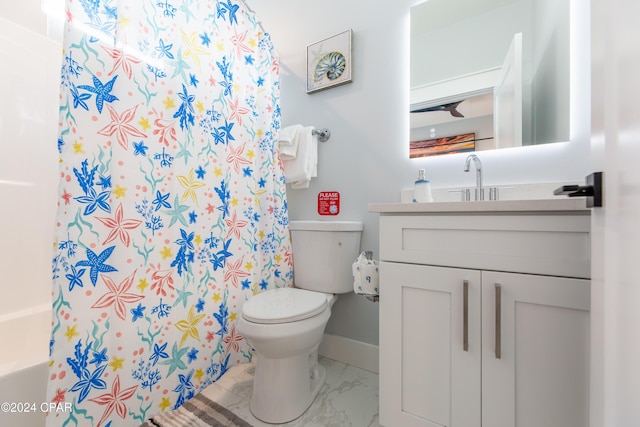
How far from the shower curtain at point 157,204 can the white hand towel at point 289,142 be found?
8cm

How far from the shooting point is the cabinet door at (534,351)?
2.20 ft

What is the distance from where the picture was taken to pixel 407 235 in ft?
3.01

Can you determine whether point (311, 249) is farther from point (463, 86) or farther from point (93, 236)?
point (463, 86)

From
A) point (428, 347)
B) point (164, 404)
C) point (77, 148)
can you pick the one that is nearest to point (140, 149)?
point (77, 148)

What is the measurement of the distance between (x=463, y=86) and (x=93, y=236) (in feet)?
5.50

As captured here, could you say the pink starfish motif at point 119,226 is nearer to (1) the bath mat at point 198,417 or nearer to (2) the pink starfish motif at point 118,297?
(2) the pink starfish motif at point 118,297

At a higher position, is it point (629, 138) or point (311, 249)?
point (629, 138)

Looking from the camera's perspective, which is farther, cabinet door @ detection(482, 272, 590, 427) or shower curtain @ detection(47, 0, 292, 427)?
shower curtain @ detection(47, 0, 292, 427)

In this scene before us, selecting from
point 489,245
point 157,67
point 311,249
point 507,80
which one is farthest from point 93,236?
point 507,80

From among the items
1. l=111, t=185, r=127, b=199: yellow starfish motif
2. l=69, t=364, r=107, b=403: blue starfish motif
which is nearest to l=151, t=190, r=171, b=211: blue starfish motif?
l=111, t=185, r=127, b=199: yellow starfish motif

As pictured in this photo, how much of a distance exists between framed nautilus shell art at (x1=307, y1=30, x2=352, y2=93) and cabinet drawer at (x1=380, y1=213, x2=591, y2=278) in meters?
1.04

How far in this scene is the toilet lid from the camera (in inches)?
40.7

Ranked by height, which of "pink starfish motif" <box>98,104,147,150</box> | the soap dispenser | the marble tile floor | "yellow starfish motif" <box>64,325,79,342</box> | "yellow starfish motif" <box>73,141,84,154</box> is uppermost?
"pink starfish motif" <box>98,104,147,150</box>

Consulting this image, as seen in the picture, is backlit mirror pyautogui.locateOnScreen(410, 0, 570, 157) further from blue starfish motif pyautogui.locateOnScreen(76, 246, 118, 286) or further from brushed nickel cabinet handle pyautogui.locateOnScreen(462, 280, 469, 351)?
blue starfish motif pyautogui.locateOnScreen(76, 246, 118, 286)
